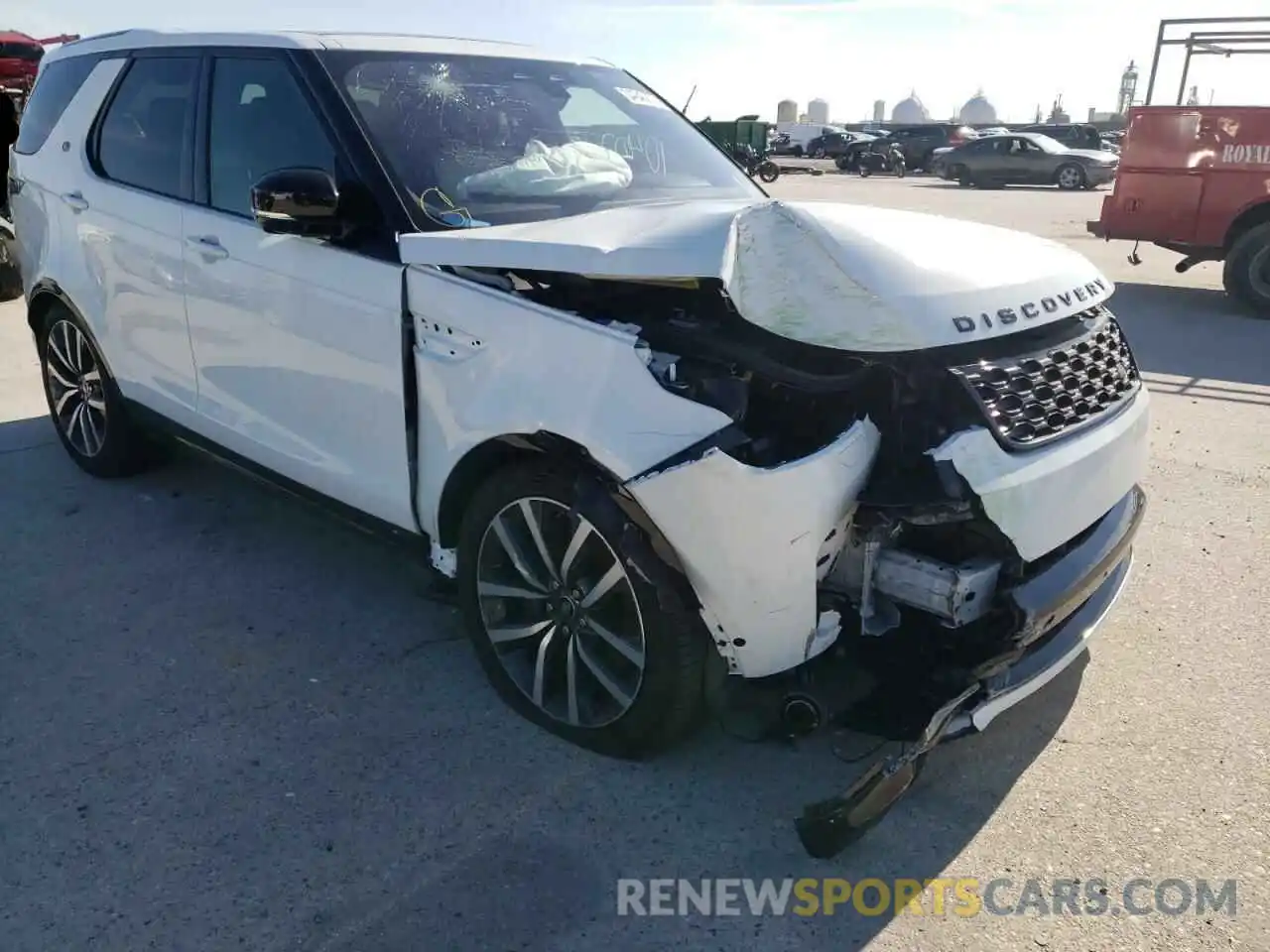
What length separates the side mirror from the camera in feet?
9.96

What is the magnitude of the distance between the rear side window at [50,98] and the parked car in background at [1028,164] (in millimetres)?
27441

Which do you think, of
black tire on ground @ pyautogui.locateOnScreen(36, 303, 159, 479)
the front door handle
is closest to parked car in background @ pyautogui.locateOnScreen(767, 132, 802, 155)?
black tire on ground @ pyautogui.locateOnScreen(36, 303, 159, 479)

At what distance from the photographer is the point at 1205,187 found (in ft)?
33.6

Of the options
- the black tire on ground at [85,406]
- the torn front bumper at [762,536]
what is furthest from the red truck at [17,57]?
the torn front bumper at [762,536]

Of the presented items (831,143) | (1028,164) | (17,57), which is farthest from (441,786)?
(831,143)

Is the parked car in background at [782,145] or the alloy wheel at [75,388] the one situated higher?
the parked car in background at [782,145]

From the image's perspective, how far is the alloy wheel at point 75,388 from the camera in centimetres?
490

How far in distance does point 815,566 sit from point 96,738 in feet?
7.23

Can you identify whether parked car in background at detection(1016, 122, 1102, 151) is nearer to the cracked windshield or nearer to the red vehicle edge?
the red vehicle edge

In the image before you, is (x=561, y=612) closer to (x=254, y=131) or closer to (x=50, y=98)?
(x=254, y=131)

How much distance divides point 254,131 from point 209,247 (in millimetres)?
450

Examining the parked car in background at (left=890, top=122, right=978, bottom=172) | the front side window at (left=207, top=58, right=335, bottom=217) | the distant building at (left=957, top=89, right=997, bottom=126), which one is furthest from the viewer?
the distant building at (left=957, top=89, right=997, bottom=126)

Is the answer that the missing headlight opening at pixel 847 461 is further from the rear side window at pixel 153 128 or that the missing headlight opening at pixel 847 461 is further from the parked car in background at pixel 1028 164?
the parked car in background at pixel 1028 164

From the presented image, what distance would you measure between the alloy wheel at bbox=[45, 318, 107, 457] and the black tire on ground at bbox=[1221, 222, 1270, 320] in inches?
399
